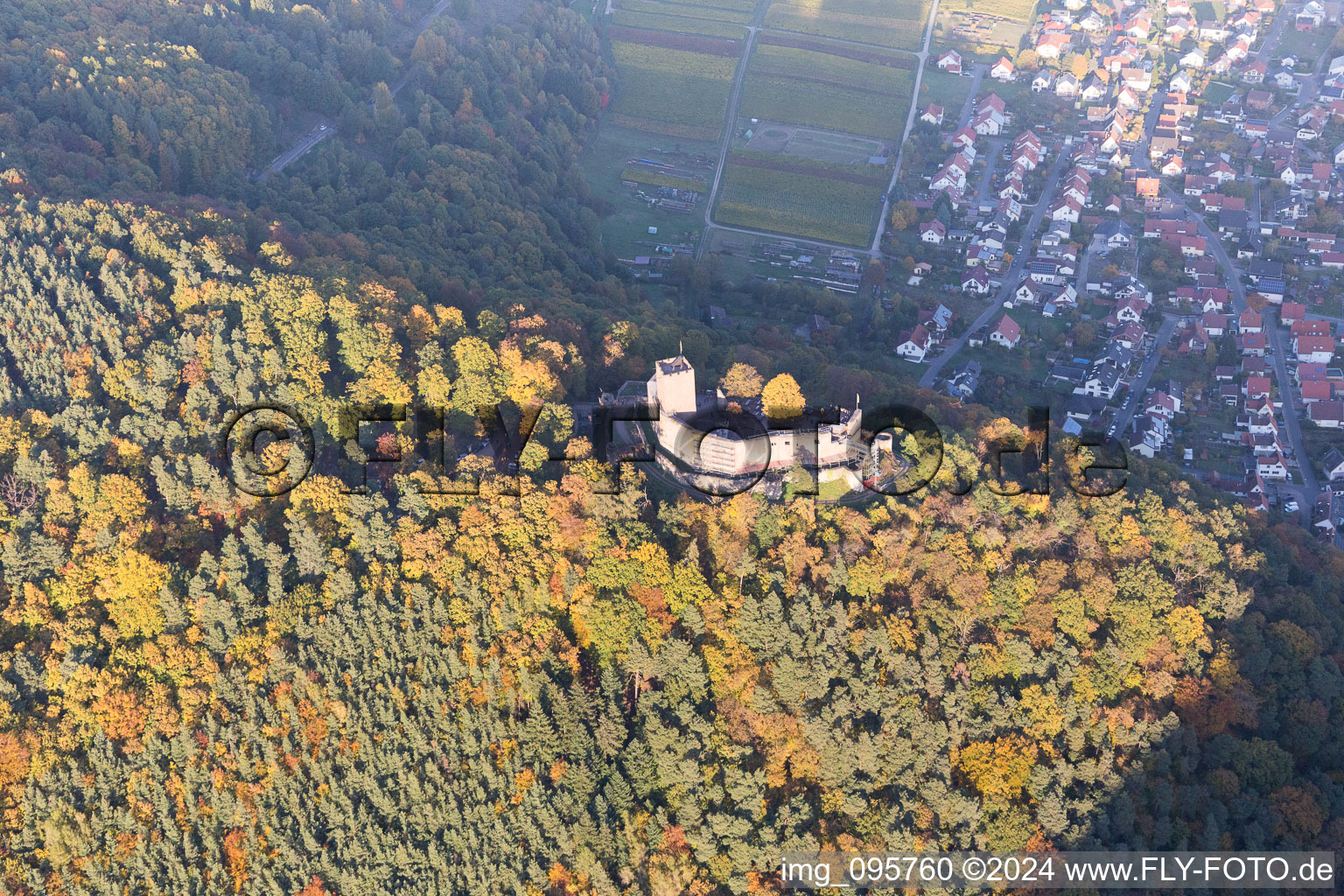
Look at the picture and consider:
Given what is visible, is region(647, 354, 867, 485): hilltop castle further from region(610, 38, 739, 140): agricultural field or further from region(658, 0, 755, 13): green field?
region(658, 0, 755, 13): green field

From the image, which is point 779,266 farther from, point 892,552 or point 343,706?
point 343,706

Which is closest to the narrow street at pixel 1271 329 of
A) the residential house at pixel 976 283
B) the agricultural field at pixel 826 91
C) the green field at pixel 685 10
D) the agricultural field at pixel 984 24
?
the residential house at pixel 976 283

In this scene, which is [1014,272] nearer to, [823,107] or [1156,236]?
[1156,236]

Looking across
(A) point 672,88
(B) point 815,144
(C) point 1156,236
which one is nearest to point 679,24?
(A) point 672,88

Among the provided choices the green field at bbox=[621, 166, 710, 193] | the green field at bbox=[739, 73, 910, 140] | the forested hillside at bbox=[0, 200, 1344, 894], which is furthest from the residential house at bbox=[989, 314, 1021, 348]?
the green field at bbox=[739, 73, 910, 140]

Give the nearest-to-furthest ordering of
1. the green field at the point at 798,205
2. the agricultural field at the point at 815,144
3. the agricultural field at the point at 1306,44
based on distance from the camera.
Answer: the green field at the point at 798,205, the agricultural field at the point at 815,144, the agricultural field at the point at 1306,44

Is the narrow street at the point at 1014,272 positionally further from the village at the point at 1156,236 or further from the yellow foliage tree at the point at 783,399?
the yellow foliage tree at the point at 783,399
